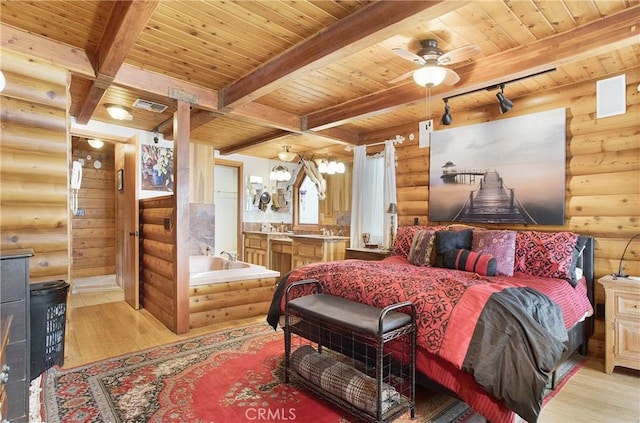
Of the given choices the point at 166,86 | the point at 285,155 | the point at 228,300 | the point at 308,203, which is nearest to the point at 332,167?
the point at 285,155

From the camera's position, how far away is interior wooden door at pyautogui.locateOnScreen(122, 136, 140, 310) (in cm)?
432

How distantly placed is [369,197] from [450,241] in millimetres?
1791

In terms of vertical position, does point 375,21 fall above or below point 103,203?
above

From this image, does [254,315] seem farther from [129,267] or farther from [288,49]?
[288,49]

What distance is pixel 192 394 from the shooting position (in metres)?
2.22

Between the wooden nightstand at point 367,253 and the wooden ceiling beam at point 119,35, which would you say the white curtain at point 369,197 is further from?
the wooden ceiling beam at point 119,35

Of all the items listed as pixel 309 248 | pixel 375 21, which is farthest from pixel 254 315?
pixel 375 21

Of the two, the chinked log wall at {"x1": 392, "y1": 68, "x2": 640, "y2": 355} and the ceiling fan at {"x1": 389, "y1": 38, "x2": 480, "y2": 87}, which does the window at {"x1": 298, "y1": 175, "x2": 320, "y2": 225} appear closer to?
the chinked log wall at {"x1": 392, "y1": 68, "x2": 640, "y2": 355}

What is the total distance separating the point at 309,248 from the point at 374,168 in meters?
1.59

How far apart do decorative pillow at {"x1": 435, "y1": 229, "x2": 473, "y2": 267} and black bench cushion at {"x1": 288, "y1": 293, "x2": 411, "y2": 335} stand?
1432mm

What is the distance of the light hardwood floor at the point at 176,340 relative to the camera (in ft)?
6.99

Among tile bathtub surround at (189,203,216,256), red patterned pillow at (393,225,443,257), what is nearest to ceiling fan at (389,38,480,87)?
red patterned pillow at (393,225,443,257)

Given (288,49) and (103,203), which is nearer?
(288,49)

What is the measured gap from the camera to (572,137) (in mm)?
3223
